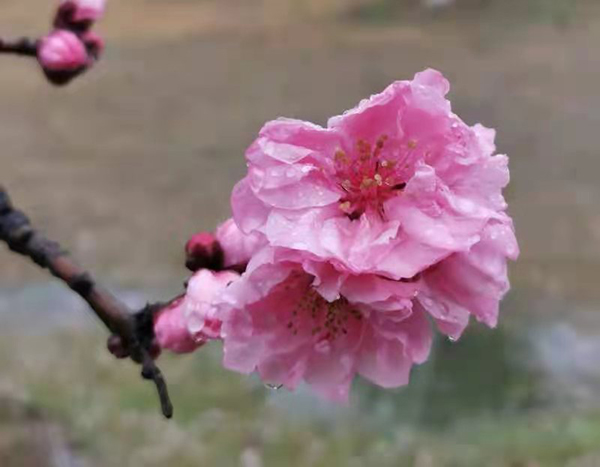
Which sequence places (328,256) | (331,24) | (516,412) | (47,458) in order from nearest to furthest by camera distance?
(328,256), (47,458), (516,412), (331,24)

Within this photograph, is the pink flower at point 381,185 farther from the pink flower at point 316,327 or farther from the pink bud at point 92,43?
the pink bud at point 92,43

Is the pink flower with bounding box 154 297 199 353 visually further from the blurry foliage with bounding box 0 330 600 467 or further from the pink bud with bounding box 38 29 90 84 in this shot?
the blurry foliage with bounding box 0 330 600 467

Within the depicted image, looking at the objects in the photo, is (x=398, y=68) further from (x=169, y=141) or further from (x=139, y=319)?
(x=139, y=319)

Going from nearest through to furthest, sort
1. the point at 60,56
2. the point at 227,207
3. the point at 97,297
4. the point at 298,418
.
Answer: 1. the point at 97,297
2. the point at 60,56
3. the point at 298,418
4. the point at 227,207

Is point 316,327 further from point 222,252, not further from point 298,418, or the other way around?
point 298,418

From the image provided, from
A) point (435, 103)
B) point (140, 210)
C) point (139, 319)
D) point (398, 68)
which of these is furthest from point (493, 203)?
point (398, 68)

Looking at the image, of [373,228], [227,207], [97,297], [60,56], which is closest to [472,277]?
[373,228]
